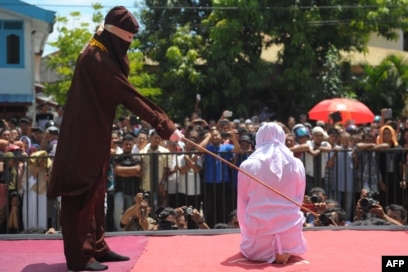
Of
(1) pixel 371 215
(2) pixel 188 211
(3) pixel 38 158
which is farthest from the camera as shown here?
(3) pixel 38 158

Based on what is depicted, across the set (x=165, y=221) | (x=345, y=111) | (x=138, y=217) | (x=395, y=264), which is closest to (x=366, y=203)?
(x=165, y=221)

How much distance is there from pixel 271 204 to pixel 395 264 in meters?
1.16

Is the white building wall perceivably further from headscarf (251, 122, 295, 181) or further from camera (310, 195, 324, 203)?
headscarf (251, 122, 295, 181)

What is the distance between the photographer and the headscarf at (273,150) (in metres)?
5.91

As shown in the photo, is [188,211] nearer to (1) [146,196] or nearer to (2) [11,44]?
(1) [146,196]

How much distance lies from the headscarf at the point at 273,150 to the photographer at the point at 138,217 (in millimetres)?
2243

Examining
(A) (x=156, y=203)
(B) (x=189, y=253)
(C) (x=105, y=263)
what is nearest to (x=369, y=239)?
(B) (x=189, y=253)

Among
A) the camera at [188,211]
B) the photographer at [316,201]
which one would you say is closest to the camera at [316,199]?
the photographer at [316,201]

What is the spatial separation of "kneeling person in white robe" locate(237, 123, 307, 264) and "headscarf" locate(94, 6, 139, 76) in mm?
1351

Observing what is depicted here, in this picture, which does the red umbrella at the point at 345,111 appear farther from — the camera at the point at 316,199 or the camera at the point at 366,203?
the camera at the point at 366,203

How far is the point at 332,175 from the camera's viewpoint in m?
9.22

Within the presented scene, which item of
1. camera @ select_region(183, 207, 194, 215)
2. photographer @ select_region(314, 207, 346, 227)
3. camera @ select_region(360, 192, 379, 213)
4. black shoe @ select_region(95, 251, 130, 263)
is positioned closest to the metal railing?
camera @ select_region(183, 207, 194, 215)

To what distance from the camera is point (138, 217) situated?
7.91 metres

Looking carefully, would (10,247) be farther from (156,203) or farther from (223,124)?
(223,124)
